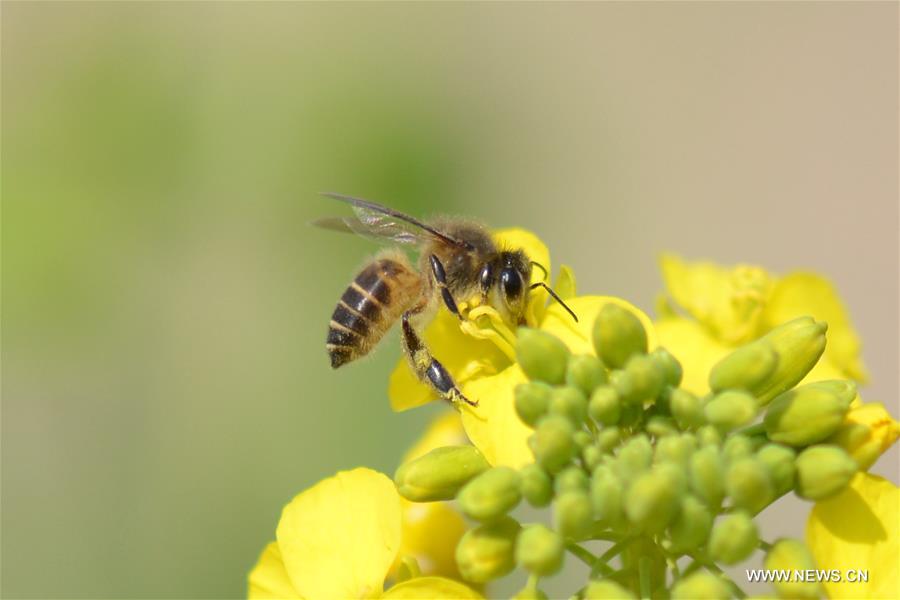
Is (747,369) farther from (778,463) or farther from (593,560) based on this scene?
(593,560)

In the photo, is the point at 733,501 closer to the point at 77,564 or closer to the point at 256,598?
the point at 256,598

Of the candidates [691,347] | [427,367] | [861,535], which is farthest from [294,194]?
[861,535]

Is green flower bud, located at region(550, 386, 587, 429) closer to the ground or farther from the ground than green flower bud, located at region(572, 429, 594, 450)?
farther from the ground

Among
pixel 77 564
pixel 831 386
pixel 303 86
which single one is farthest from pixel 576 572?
pixel 831 386

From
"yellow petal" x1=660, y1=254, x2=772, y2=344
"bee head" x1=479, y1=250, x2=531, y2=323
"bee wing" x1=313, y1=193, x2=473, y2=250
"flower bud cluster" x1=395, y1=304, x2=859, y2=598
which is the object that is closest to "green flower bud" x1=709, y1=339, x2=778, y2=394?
"flower bud cluster" x1=395, y1=304, x2=859, y2=598

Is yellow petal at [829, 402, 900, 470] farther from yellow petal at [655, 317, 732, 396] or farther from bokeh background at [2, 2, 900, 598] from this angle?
bokeh background at [2, 2, 900, 598]

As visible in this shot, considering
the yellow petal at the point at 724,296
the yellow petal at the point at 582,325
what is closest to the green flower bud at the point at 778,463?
the yellow petal at the point at 582,325

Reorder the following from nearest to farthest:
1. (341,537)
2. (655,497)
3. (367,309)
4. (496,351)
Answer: (655,497) < (341,537) < (496,351) < (367,309)
